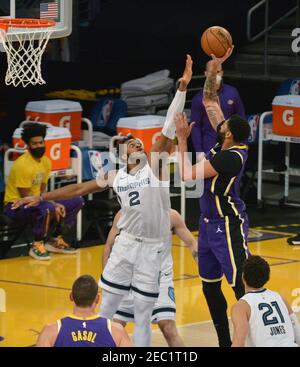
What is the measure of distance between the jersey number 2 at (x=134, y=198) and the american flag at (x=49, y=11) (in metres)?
3.23

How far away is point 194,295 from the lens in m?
12.1

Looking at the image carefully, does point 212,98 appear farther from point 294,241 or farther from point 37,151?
point 294,241

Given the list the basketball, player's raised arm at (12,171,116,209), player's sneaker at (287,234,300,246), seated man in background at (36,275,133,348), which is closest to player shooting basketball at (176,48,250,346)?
player's raised arm at (12,171,116,209)

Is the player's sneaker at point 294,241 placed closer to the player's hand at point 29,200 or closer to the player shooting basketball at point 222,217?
the player's hand at point 29,200

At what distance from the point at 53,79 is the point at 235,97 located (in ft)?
22.7

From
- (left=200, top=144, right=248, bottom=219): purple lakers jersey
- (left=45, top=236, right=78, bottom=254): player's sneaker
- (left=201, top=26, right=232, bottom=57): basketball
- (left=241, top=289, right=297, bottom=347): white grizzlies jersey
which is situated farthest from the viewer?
(left=45, top=236, right=78, bottom=254): player's sneaker

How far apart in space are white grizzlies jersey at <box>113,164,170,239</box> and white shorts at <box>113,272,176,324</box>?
0.44 m

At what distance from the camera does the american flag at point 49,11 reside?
1187cm

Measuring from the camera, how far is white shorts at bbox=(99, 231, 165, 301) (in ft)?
30.0

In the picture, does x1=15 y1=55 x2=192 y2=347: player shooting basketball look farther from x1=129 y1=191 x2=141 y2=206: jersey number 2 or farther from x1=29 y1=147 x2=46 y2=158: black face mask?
x1=29 y1=147 x2=46 y2=158: black face mask

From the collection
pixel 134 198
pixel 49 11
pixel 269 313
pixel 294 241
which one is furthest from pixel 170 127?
pixel 294 241

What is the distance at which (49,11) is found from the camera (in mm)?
11898
